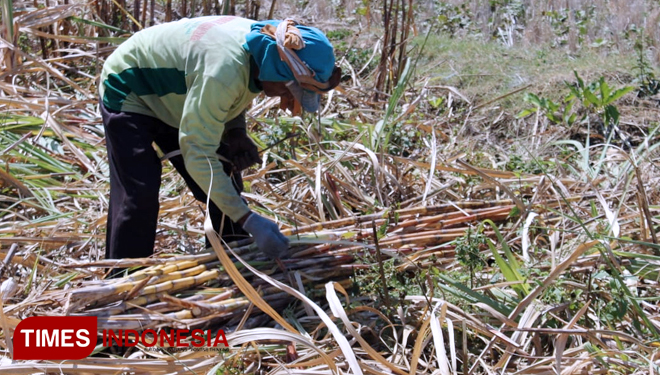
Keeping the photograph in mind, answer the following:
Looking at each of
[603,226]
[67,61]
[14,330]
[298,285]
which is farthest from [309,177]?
[67,61]

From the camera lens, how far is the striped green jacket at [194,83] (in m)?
2.15

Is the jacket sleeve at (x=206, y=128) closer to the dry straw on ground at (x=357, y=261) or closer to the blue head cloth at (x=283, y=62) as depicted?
the blue head cloth at (x=283, y=62)

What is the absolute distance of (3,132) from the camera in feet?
11.6

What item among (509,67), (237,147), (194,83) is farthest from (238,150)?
(509,67)

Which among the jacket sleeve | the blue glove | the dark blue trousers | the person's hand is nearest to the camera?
the jacket sleeve

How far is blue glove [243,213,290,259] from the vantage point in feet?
7.41

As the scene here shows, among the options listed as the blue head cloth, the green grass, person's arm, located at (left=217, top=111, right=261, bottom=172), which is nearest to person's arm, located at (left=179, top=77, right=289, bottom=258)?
the blue head cloth

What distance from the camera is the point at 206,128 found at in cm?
216

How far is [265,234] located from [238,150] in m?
0.50

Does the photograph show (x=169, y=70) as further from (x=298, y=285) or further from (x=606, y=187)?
(x=606, y=187)

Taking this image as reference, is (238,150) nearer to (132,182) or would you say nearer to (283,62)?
(132,182)

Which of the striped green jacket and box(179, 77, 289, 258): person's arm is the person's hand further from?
box(179, 77, 289, 258): person's arm

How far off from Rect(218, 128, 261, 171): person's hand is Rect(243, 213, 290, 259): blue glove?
1.30 ft

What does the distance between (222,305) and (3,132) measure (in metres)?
1.99
